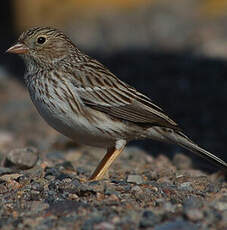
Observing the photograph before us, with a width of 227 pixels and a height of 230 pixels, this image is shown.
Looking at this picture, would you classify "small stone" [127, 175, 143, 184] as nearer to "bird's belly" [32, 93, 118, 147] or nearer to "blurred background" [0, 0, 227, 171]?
"bird's belly" [32, 93, 118, 147]

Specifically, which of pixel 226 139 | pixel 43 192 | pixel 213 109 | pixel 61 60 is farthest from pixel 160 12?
pixel 43 192

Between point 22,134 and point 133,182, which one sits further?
point 22,134

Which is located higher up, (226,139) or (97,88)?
(97,88)

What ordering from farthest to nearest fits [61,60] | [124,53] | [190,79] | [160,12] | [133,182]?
[160,12] < [124,53] < [190,79] < [61,60] < [133,182]

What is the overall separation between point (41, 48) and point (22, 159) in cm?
166

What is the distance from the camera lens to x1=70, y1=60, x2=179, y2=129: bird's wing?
775 cm

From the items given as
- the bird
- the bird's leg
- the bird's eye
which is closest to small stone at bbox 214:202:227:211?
the bird

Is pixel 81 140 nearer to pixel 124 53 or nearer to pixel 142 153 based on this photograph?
pixel 142 153

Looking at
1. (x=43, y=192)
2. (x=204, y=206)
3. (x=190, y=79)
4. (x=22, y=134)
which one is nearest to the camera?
(x=204, y=206)

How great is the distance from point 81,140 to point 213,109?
209 inches

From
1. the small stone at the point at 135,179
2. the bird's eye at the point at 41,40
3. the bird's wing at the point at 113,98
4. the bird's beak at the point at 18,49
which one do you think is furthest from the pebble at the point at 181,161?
the bird's beak at the point at 18,49

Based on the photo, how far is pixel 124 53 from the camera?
17.3 metres

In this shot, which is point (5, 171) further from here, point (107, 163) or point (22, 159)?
point (107, 163)

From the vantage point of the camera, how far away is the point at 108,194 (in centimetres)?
657
